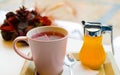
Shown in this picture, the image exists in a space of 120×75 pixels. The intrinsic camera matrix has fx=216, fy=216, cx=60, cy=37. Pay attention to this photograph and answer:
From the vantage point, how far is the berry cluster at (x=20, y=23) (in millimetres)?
730

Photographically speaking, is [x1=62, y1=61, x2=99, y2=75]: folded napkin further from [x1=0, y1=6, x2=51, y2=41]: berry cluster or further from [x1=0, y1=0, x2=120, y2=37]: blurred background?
[x1=0, y1=0, x2=120, y2=37]: blurred background

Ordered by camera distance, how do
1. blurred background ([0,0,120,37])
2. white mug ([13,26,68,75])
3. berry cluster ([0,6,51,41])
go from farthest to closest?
blurred background ([0,0,120,37]) → berry cluster ([0,6,51,41]) → white mug ([13,26,68,75])

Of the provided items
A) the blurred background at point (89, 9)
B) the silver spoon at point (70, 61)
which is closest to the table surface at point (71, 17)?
the blurred background at point (89, 9)

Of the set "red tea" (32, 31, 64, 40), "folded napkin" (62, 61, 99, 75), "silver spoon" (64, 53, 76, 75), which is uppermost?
"red tea" (32, 31, 64, 40)

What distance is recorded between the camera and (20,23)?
29.1 inches

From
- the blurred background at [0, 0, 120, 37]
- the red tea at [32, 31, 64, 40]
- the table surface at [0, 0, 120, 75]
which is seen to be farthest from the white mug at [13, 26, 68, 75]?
the blurred background at [0, 0, 120, 37]

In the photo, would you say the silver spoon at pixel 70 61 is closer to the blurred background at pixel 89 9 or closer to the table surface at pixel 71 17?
the table surface at pixel 71 17

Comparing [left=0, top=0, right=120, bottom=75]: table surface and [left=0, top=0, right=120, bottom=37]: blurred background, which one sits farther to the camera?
[left=0, top=0, right=120, bottom=37]: blurred background

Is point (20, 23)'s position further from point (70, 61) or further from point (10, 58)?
point (70, 61)

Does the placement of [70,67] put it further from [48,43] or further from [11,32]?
[11,32]

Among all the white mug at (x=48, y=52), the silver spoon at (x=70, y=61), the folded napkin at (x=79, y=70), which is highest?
the white mug at (x=48, y=52)

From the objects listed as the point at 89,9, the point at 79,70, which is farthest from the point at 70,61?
the point at 89,9

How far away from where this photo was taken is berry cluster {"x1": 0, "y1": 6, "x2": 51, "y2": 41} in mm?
730

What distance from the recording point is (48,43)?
18.7 inches
